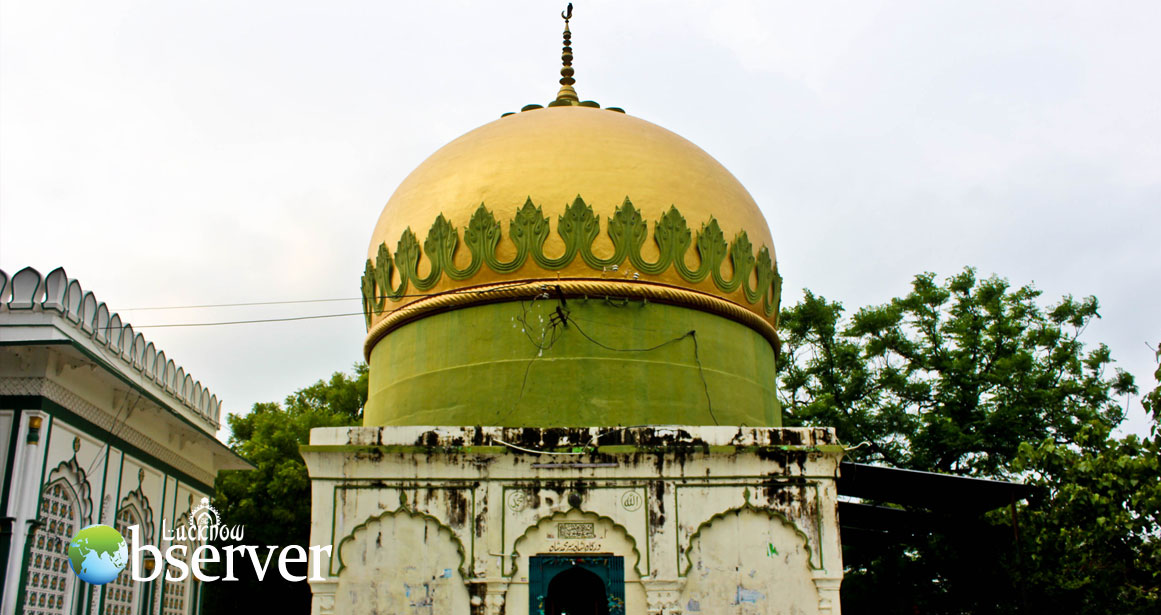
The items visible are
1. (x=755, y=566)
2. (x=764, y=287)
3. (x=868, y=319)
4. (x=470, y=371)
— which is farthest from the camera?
(x=868, y=319)

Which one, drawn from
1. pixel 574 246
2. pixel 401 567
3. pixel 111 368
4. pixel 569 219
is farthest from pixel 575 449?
pixel 111 368

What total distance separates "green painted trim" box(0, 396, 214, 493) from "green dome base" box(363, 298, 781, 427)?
2972 millimetres

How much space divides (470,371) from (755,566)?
3519 millimetres

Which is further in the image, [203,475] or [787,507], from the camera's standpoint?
A: [203,475]

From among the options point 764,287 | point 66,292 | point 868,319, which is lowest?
point 66,292

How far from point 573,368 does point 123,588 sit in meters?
5.79

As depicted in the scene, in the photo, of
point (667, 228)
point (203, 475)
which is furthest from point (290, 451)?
point (667, 228)

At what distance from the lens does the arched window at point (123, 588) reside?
36.3 ft

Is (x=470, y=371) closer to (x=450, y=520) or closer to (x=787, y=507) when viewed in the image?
(x=450, y=520)

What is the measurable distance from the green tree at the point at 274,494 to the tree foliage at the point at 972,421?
1011 cm

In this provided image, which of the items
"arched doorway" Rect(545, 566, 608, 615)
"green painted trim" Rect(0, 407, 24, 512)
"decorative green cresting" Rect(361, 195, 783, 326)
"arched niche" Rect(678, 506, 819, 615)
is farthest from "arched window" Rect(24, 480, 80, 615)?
"arched niche" Rect(678, 506, 819, 615)

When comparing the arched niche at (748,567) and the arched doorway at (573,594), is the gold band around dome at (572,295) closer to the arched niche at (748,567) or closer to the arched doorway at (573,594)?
the arched niche at (748,567)

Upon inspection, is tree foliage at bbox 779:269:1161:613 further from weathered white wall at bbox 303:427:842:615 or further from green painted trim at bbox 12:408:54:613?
green painted trim at bbox 12:408:54:613

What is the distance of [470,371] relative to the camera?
10484 millimetres
